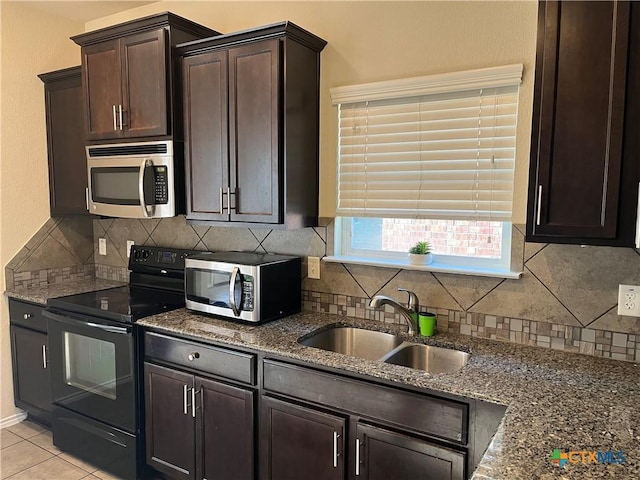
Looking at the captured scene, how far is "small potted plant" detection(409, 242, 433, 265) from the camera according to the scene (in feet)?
7.56

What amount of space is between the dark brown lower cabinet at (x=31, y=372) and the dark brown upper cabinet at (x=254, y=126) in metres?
1.46

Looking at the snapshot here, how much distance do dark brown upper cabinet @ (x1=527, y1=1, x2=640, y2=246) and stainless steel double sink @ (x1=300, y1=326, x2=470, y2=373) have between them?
682mm

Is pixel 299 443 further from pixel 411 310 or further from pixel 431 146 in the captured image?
pixel 431 146

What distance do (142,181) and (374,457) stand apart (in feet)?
6.11

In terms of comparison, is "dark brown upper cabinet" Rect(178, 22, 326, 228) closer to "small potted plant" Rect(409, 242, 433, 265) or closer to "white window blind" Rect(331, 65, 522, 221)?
"white window blind" Rect(331, 65, 522, 221)

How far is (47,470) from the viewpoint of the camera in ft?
8.86

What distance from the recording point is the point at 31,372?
3.12 meters

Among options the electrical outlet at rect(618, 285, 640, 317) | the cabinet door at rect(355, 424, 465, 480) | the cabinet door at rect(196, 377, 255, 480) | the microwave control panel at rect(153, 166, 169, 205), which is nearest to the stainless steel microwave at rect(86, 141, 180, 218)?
the microwave control panel at rect(153, 166, 169, 205)

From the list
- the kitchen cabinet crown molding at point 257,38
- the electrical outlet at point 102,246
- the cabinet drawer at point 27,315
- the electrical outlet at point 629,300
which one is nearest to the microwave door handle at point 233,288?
the kitchen cabinet crown molding at point 257,38

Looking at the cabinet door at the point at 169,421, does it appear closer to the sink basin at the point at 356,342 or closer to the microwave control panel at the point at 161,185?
the sink basin at the point at 356,342

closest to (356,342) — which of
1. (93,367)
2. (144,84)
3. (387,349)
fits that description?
(387,349)

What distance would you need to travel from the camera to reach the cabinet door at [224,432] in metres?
2.10

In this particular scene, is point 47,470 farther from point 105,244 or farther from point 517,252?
point 517,252

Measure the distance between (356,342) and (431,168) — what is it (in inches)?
36.7
